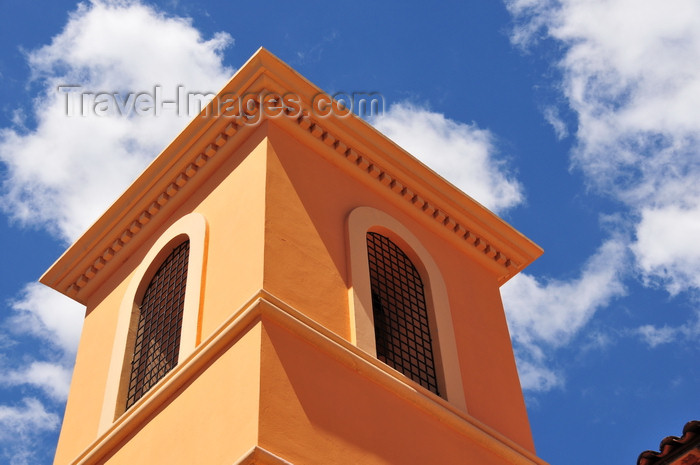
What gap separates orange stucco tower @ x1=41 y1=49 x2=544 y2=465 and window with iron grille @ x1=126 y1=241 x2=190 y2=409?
3cm

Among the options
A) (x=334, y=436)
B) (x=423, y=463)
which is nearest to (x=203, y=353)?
(x=334, y=436)

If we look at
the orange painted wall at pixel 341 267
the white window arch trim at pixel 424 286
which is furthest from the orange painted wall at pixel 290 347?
the white window arch trim at pixel 424 286

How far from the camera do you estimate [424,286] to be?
12.4 metres

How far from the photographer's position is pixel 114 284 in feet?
43.4

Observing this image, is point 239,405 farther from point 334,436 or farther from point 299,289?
point 299,289

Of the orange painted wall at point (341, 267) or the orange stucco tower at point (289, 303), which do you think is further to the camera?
the orange painted wall at point (341, 267)

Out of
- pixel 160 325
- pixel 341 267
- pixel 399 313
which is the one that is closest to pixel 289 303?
pixel 341 267

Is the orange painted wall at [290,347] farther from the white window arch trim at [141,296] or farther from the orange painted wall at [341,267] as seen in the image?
the white window arch trim at [141,296]

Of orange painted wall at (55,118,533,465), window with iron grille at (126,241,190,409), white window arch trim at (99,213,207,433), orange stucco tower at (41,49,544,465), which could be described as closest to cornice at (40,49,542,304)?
orange stucco tower at (41,49,544,465)

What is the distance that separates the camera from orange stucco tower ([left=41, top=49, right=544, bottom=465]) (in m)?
9.37

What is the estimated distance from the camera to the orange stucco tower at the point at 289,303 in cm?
937

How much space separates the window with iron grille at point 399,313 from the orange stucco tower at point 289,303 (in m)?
0.03

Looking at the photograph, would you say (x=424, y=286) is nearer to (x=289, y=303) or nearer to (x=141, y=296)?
(x=289, y=303)

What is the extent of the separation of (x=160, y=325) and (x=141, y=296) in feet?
2.47
